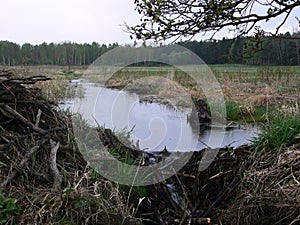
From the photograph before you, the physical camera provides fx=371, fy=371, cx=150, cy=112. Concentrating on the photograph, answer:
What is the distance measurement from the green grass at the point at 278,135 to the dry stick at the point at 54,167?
5.26ft

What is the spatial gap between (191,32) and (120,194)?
1.38 m

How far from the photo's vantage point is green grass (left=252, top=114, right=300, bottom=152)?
304 centimetres

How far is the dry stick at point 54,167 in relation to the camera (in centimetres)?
224

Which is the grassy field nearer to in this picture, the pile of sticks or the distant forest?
the distant forest

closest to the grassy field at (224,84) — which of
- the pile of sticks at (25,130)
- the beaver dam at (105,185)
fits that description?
the beaver dam at (105,185)

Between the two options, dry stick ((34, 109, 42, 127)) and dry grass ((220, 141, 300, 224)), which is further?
dry stick ((34, 109, 42, 127))

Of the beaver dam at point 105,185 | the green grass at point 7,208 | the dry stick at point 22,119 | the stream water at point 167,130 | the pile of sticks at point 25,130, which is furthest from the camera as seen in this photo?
the stream water at point 167,130

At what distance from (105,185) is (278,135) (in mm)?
1545

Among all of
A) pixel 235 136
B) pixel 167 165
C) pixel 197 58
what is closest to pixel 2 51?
pixel 197 58

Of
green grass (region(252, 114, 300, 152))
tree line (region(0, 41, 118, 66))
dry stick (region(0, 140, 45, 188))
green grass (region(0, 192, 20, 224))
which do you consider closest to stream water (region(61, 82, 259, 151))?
green grass (region(252, 114, 300, 152))

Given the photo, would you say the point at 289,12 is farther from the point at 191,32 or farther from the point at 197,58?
the point at 197,58

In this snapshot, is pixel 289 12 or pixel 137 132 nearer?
pixel 289 12

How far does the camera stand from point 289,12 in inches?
115

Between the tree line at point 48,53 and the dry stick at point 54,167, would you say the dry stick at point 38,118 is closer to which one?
the dry stick at point 54,167
